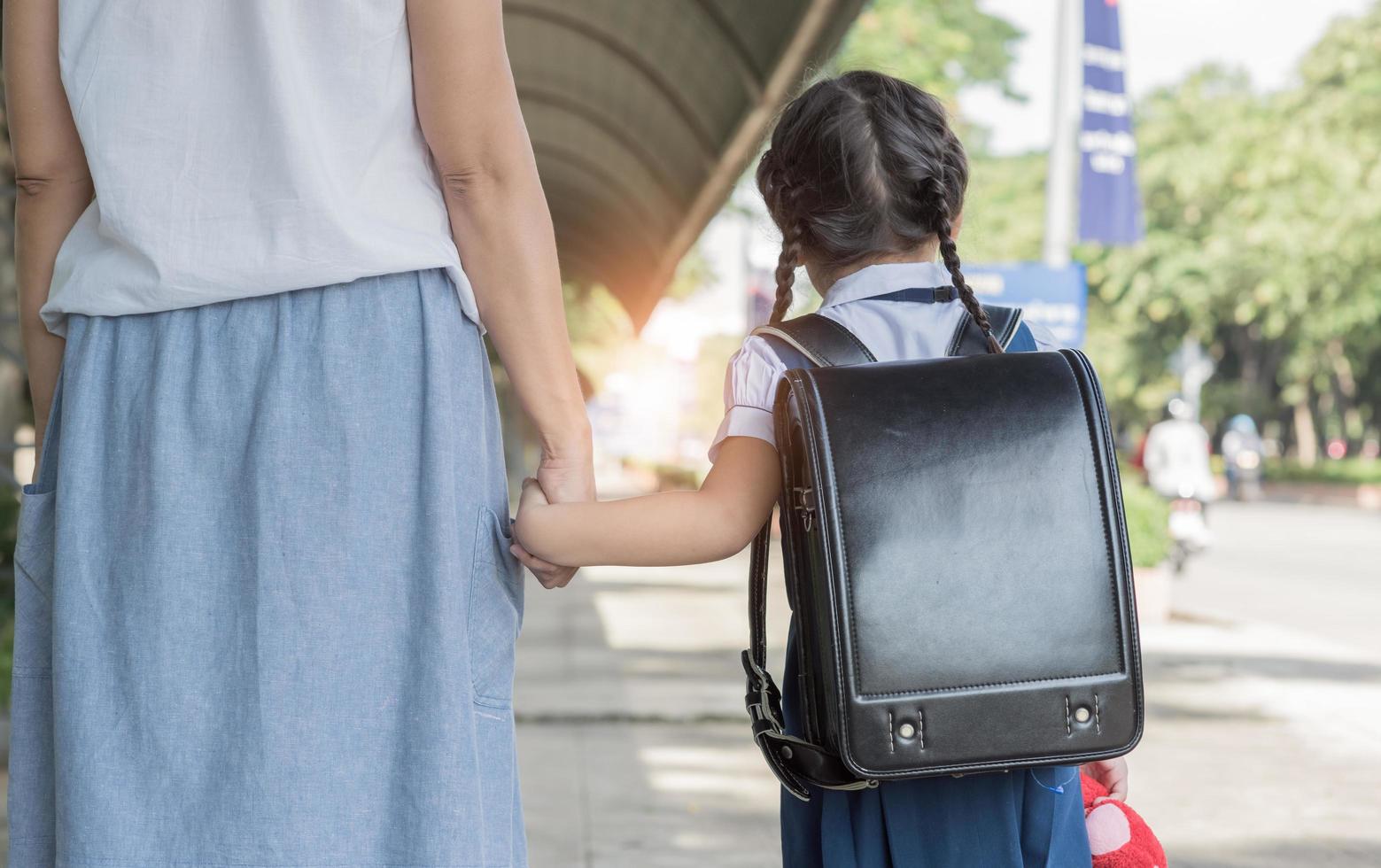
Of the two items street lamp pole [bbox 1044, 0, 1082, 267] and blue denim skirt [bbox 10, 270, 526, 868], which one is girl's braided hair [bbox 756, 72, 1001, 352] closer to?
blue denim skirt [bbox 10, 270, 526, 868]

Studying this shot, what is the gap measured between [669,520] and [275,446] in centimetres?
48

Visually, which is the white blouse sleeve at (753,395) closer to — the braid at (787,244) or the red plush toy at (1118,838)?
the braid at (787,244)

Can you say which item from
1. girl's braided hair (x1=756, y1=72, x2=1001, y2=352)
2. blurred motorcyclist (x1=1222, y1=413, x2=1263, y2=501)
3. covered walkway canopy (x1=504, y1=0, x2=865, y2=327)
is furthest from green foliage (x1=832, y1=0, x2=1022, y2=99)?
blurred motorcyclist (x1=1222, y1=413, x2=1263, y2=501)

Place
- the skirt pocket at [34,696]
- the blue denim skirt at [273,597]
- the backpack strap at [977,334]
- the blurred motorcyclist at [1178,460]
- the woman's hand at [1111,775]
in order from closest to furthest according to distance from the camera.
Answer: the blue denim skirt at [273,597] → the skirt pocket at [34,696] → the backpack strap at [977,334] → the woman's hand at [1111,775] → the blurred motorcyclist at [1178,460]

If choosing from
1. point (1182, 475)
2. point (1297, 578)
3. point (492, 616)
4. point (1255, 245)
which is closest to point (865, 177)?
point (492, 616)

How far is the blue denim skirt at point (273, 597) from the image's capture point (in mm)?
1521

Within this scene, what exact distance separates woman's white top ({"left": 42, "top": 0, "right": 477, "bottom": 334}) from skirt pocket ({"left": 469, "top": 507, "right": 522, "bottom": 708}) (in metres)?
0.27

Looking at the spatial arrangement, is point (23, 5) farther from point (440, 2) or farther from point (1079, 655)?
point (1079, 655)

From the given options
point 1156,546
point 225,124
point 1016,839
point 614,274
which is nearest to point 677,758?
point 1016,839

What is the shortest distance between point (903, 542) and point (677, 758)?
396 centimetres

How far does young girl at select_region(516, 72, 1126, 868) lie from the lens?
1.80 meters

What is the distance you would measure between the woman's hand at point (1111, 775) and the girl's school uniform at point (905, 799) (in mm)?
131

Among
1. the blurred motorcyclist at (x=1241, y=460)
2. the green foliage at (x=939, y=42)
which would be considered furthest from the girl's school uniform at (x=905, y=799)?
the blurred motorcyclist at (x=1241, y=460)

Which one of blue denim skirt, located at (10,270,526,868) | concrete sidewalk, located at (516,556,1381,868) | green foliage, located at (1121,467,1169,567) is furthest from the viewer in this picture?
green foliage, located at (1121,467,1169,567)
